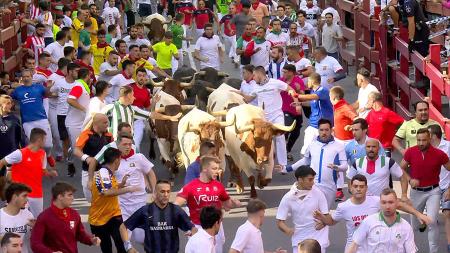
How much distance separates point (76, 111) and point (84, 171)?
12.0 feet

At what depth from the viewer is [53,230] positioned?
14500mm

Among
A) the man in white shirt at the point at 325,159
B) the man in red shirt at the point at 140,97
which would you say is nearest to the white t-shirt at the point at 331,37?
the man in red shirt at the point at 140,97

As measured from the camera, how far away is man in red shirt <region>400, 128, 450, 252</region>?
54.6 ft

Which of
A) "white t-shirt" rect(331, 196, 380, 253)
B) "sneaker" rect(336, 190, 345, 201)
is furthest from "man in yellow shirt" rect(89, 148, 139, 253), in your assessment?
"sneaker" rect(336, 190, 345, 201)

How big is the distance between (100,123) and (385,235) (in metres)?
4.83

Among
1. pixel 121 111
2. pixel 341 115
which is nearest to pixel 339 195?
pixel 341 115

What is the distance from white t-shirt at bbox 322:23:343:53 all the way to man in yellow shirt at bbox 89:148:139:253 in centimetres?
1431

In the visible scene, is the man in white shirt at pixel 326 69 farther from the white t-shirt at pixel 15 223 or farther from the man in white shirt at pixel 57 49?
the white t-shirt at pixel 15 223

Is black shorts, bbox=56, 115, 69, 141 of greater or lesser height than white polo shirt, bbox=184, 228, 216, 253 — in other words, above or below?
below

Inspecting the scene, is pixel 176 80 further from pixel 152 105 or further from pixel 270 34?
pixel 270 34

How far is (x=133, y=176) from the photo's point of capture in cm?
1644

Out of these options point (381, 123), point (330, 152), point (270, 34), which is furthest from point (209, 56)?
point (330, 152)

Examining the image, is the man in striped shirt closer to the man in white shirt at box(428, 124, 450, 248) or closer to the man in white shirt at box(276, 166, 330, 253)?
the man in white shirt at box(428, 124, 450, 248)

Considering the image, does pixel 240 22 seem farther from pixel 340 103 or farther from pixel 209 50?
pixel 340 103
